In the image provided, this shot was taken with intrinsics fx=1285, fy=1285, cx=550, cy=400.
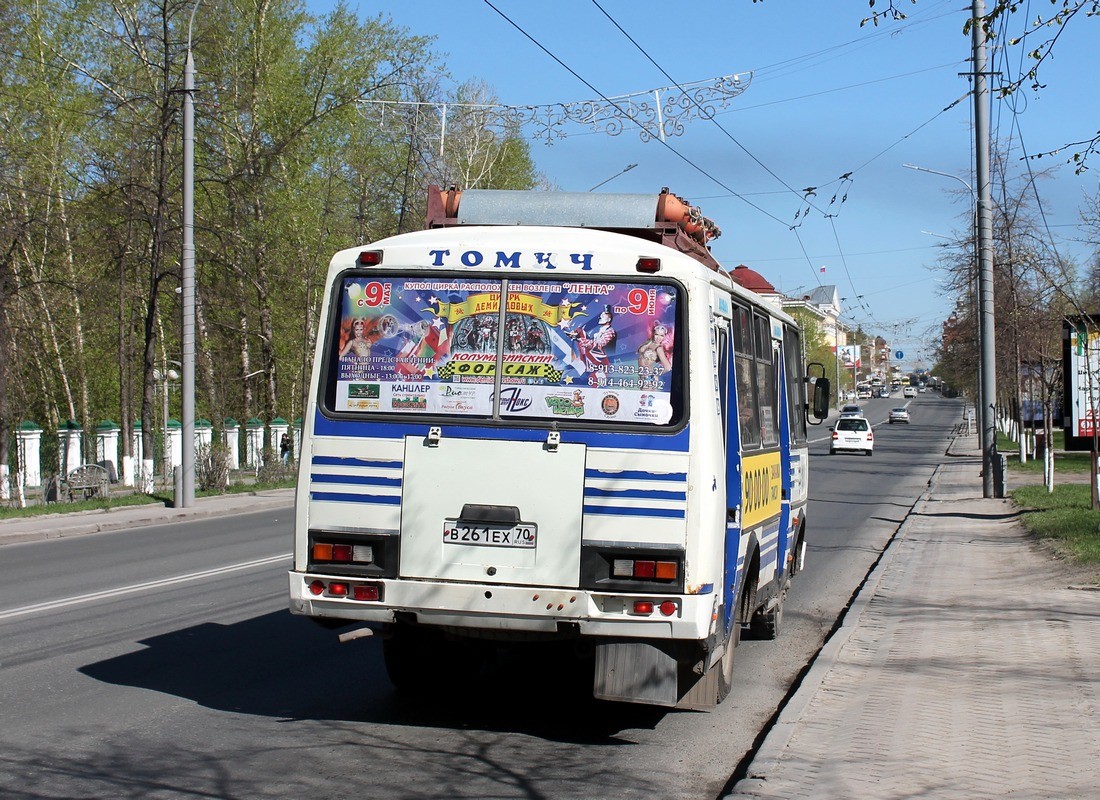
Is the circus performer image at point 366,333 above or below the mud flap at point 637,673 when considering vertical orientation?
above

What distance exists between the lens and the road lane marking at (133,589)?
36.8 ft

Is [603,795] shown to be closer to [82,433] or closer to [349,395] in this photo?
[349,395]

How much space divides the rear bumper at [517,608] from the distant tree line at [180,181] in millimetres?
21615

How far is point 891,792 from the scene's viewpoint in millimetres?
5703

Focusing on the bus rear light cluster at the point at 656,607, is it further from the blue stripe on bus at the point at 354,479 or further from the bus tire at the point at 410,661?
the bus tire at the point at 410,661

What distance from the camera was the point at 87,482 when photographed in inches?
1009

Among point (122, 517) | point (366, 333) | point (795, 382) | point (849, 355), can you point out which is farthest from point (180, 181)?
point (849, 355)

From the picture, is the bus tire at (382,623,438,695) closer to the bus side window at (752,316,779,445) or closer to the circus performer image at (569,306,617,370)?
the circus performer image at (569,306,617,370)

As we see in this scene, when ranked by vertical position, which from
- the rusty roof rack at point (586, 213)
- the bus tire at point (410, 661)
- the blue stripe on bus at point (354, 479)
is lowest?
the bus tire at point (410, 661)

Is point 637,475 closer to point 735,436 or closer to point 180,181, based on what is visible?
point 735,436

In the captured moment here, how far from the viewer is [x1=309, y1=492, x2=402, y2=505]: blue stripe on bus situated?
268 inches

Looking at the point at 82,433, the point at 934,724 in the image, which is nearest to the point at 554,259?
the point at 934,724

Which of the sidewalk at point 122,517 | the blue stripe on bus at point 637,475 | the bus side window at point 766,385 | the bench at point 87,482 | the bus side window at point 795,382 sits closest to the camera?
the blue stripe on bus at point 637,475

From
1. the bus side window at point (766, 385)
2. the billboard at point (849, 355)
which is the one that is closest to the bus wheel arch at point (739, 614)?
the bus side window at point (766, 385)
